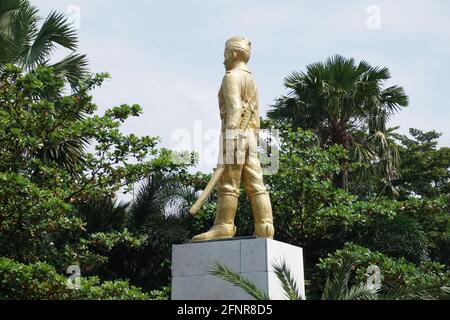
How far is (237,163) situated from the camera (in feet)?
30.6

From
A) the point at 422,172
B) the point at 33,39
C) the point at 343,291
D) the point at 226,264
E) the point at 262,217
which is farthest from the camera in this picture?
the point at 422,172

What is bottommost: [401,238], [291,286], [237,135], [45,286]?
[291,286]

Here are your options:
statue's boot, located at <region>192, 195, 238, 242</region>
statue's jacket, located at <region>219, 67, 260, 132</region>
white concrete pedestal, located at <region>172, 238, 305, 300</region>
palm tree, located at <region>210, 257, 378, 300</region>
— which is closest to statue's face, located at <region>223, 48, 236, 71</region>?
statue's jacket, located at <region>219, 67, 260, 132</region>

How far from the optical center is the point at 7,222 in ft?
42.9

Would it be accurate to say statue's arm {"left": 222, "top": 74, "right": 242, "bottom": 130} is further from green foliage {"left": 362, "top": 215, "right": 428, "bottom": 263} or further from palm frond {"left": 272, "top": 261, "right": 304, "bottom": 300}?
green foliage {"left": 362, "top": 215, "right": 428, "bottom": 263}

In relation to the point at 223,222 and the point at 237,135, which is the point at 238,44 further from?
the point at 223,222

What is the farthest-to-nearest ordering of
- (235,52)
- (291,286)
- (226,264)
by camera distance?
(235,52), (226,264), (291,286)

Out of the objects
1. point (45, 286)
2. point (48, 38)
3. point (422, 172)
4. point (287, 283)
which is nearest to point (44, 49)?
point (48, 38)

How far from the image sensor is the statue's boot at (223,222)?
922 centimetres

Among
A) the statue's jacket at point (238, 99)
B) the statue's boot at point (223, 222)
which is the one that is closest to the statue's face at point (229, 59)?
the statue's jacket at point (238, 99)

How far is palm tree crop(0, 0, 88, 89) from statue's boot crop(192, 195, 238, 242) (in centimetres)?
744

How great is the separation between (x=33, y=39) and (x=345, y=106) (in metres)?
7.54

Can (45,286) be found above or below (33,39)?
below
